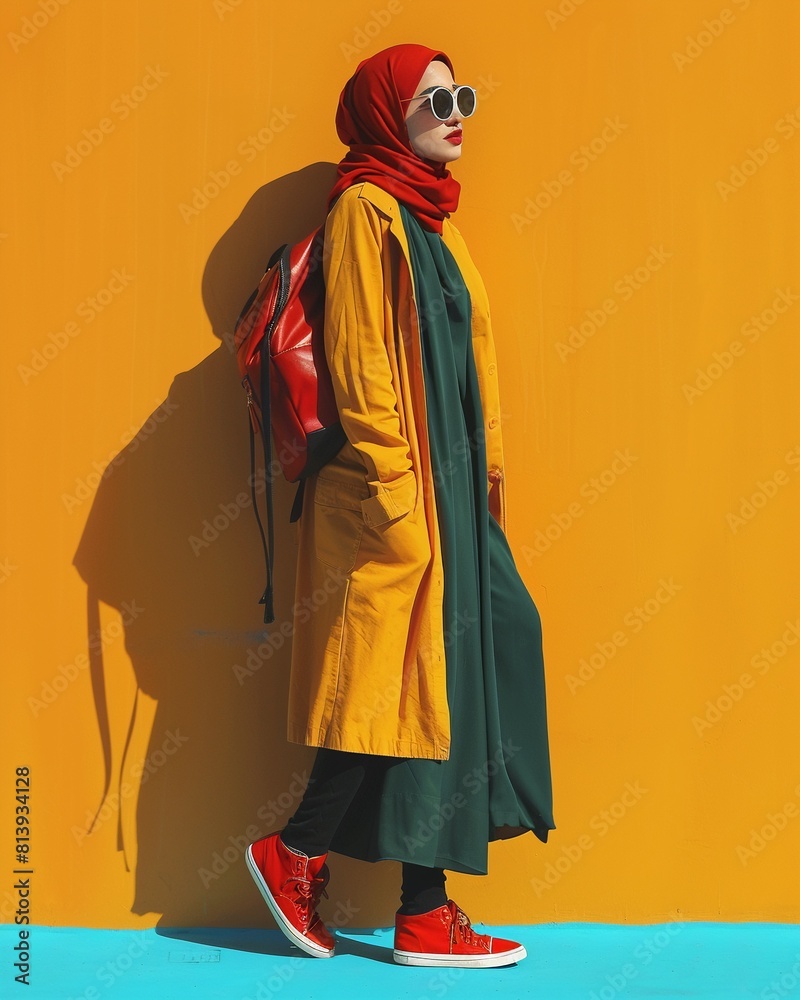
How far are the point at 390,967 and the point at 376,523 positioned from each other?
1.07 metres

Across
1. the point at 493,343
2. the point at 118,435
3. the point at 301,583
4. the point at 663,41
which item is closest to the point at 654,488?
the point at 493,343

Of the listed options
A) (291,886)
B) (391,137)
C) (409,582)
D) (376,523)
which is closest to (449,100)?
(391,137)

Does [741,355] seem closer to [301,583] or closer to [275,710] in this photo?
[301,583]

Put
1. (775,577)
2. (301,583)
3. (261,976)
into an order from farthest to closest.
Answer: (775,577)
(301,583)
(261,976)

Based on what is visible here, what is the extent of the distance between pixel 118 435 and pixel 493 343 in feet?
3.29

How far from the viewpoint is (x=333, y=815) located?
302 centimetres

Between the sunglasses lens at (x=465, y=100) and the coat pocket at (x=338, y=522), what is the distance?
0.95 meters

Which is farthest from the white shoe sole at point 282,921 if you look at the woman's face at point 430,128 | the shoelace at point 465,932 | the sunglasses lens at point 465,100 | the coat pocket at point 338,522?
the sunglasses lens at point 465,100

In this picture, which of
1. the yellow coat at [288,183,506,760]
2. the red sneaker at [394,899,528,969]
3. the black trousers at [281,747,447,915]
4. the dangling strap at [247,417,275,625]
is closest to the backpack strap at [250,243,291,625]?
the dangling strap at [247,417,275,625]

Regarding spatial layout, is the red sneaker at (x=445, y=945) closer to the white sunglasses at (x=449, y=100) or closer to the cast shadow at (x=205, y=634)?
the cast shadow at (x=205, y=634)

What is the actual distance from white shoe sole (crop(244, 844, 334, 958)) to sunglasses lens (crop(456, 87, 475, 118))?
1853mm

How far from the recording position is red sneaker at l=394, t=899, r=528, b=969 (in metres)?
3.04

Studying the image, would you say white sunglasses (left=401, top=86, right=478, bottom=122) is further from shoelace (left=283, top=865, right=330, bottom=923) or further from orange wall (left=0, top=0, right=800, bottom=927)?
shoelace (left=283, top=865, right=330, bottom=923)

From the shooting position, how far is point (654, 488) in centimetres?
338
